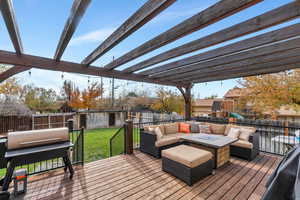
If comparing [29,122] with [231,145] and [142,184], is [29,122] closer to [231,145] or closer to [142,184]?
[142,184]

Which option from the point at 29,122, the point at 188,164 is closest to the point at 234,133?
the point at 188,164

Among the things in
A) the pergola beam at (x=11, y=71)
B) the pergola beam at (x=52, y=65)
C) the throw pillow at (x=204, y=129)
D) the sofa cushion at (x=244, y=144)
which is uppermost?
the pergola beam at (x=52, y=65)

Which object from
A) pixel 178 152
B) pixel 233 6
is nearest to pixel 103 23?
pixel 233 6

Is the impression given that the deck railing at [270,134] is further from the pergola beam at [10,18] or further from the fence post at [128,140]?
the pergola beam at [10,18]

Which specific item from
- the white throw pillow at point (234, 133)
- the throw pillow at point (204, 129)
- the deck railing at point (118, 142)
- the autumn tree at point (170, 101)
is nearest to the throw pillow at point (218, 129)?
the throw pillow at point (204, 129)

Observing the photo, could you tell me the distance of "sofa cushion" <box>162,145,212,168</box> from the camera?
2521 mm

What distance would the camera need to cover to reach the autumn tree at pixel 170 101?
12.3 m

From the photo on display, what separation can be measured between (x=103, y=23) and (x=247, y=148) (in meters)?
4.48

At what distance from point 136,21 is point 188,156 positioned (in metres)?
2.51

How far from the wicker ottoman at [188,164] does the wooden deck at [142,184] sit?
0.38 feet

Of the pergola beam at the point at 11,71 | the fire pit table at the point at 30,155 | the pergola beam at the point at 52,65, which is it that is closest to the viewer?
the fire pit table at the point at 30,155

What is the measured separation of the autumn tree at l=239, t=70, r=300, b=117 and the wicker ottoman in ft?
19.9

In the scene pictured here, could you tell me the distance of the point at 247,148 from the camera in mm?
3586

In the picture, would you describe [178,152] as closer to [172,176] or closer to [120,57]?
[172,176]
